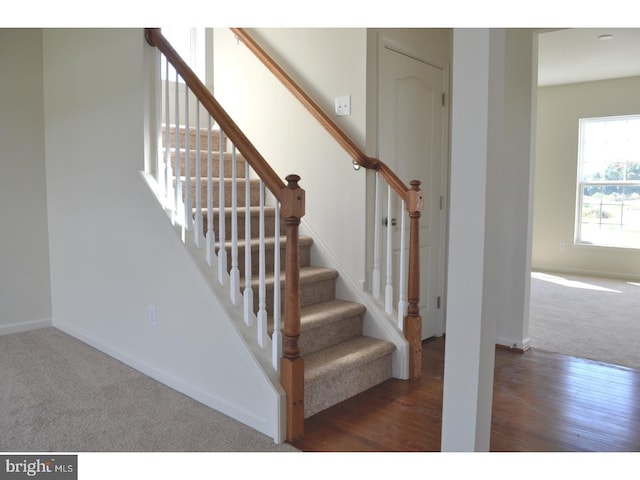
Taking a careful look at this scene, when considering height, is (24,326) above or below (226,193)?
below

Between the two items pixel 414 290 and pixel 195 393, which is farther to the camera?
pixel 414 290

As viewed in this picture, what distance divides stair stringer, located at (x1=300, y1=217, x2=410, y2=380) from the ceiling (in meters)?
2.34

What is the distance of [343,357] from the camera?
9.10ft

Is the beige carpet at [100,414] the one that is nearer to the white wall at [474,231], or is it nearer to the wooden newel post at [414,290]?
the white wall at [474,231]

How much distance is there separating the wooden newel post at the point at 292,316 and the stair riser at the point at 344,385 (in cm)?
20

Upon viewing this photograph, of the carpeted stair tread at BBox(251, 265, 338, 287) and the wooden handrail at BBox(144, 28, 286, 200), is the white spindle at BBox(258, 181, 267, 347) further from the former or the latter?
the carpeted stair tread at BBox(251, 265, 338, 287)

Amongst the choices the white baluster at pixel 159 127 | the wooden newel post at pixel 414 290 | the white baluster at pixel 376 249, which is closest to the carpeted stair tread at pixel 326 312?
the white baluster at pixel 376 249

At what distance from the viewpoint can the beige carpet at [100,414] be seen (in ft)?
7.27

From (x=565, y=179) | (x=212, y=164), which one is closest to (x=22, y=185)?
(x=212, y=164)

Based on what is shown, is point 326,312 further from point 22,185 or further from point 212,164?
point 22,185

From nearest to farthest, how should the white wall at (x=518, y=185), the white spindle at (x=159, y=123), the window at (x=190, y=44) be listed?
the white spindle at (x=159, y=123) < the white wall at (x=518, y=185) < the window at (x=190, y=44)

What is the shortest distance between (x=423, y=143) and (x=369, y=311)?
1.36 meters
